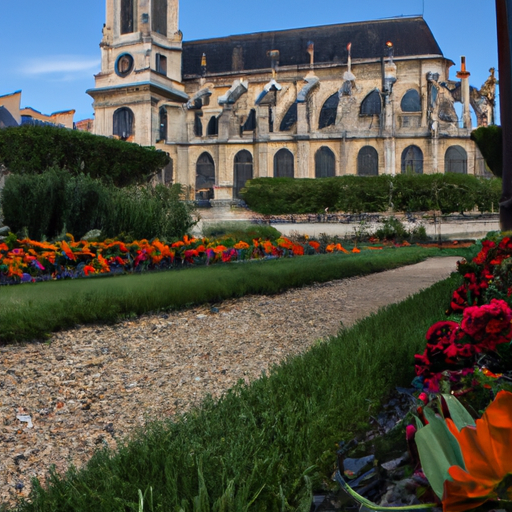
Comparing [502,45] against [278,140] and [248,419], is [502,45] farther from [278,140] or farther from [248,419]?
[278,140]

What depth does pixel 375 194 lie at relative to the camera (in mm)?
23594

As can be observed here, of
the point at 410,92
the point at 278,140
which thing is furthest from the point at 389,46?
the point at 278,140

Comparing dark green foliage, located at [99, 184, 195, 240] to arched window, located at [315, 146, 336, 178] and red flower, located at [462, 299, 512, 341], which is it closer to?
red flower, located at [462, 299, 512, 341]

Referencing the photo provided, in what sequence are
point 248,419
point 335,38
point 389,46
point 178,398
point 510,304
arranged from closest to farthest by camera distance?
point 248,419 < point 510,304 < point 178,398 < point 389,46 < point 335,38

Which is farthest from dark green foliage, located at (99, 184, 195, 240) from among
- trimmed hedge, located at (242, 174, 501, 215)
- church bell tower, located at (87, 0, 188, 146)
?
church bell tower, located at (87, 0, 188, 146)

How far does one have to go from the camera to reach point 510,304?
299 centimetres

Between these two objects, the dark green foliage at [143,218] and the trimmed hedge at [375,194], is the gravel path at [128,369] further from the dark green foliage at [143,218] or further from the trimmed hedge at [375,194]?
the trimmed hedge at [375,194]

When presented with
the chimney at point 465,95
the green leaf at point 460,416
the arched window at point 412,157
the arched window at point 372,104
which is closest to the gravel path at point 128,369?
the green leaf at point 460,416

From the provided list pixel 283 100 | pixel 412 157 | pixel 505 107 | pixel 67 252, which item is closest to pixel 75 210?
pixel 67 252

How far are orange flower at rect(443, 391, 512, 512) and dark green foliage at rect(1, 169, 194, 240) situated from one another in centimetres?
965

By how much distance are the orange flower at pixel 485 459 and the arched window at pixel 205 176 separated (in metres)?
36.3

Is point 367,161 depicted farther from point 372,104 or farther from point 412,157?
point 372,104

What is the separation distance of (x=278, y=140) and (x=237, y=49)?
1531cm

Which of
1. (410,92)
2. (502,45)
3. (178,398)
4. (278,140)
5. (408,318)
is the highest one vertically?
(410,92)
